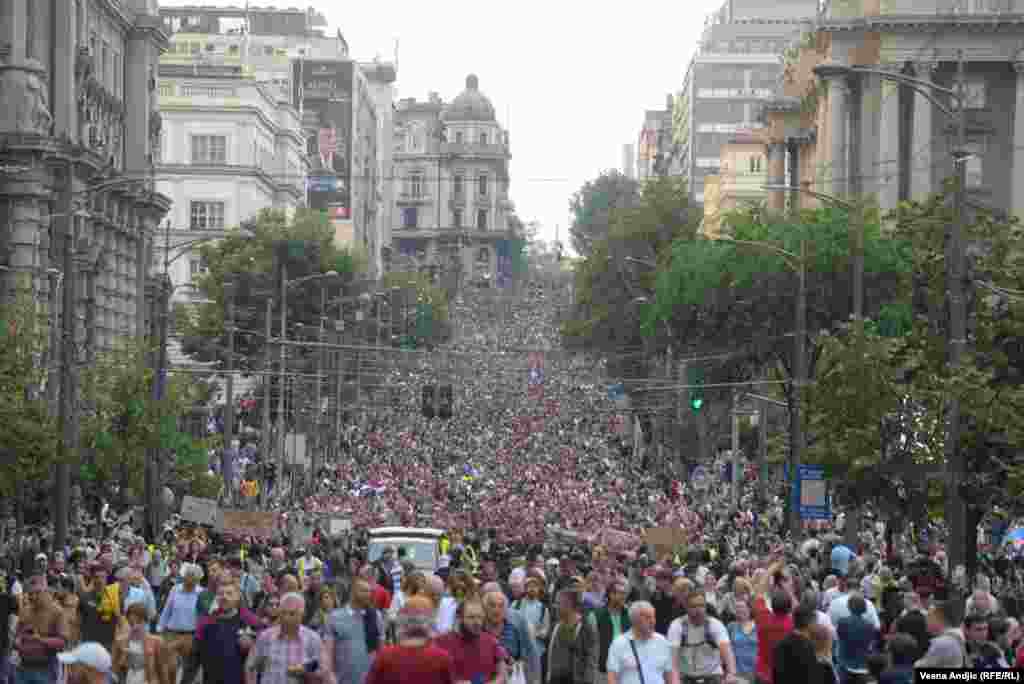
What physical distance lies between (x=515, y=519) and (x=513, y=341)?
4507 inches

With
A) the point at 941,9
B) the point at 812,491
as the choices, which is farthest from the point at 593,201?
the point at 812,491

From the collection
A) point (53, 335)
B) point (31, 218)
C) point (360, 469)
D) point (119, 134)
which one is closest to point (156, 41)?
point (119, 134)

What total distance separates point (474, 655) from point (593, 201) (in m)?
165

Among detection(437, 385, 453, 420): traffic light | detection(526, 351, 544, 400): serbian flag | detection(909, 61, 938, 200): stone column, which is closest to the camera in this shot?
detection(437, 385, 453, 420): traffic light

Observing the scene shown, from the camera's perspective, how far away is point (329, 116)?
163 metres

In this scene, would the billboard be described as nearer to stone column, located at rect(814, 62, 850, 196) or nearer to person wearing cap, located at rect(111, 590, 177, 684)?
stone column, located at rect(814, 62, 850, 196)

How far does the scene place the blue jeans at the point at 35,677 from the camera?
1958 centimetres

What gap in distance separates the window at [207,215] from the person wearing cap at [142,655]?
98.4m

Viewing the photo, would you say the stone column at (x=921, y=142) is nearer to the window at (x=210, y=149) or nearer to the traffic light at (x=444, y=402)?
the traffic light at (x=444, y=402)

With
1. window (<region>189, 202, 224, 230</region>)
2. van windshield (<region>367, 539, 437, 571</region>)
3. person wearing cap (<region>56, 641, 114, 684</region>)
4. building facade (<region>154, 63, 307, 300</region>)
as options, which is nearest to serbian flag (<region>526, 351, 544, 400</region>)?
building facade (<region>154, 63, 307, 300</region>)

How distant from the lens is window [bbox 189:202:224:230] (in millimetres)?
119688

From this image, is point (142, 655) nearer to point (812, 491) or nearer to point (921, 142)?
point (812, 491)

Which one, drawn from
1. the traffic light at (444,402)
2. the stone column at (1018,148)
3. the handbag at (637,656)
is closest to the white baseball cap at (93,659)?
the handbag at (637,656)

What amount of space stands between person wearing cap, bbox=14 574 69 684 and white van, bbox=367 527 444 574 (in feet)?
55.6
